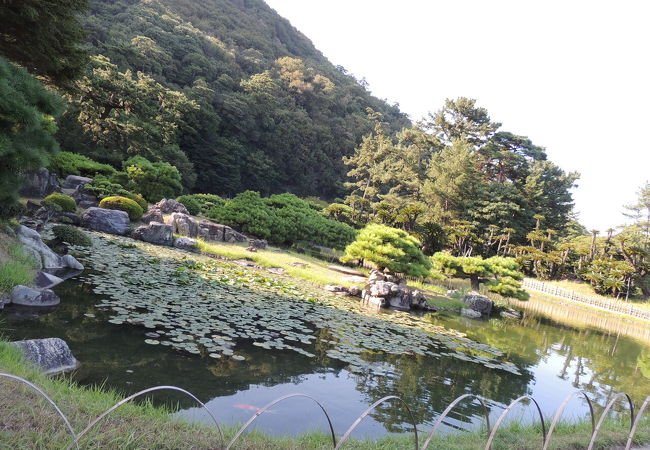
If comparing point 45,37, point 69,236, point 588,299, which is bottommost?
point 69,236

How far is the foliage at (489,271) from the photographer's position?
56.6ft

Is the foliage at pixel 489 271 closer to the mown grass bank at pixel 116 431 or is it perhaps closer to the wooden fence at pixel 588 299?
the wooden fence at pixel 588 299

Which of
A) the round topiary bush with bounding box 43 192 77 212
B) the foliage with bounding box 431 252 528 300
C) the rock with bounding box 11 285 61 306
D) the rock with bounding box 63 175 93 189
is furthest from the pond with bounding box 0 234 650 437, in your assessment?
the rock with bounding box 63 175 93 189

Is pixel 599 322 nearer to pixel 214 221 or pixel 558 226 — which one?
pixel 214 221

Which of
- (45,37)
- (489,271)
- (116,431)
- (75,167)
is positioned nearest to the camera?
(116,431)

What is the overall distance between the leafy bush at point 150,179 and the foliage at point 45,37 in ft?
38.9

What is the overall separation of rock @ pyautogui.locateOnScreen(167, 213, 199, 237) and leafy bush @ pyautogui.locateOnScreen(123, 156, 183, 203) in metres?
4.18

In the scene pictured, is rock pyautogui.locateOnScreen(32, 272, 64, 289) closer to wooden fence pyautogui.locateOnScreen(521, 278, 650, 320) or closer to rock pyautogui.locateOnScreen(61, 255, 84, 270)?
rock pyautogui.locateOnScreen(61, 255, 84, 270)

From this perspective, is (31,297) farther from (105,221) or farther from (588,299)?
(588,299)

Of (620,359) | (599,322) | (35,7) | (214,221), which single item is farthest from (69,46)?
(599,322)

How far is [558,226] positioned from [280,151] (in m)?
27.6

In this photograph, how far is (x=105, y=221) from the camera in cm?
1387

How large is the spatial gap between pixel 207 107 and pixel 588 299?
31.4 m

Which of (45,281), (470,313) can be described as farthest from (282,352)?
(470,313)
